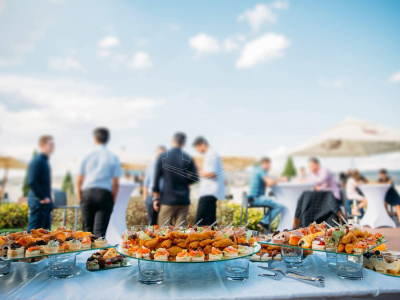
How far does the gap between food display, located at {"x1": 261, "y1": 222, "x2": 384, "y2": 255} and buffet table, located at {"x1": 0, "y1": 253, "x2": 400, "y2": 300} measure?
13 cm

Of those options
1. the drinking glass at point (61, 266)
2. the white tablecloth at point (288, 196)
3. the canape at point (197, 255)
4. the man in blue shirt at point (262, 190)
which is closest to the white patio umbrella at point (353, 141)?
the man in blue shirt at point (262, 190)

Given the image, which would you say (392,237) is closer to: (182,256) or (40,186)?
(182,256)

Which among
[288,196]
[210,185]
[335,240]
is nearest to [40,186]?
[210,185]

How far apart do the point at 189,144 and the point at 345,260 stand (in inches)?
73.5

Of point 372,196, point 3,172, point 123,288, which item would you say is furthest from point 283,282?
point 3,172

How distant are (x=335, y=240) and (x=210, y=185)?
218cm

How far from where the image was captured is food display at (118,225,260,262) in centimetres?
146

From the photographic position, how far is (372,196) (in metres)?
5.07

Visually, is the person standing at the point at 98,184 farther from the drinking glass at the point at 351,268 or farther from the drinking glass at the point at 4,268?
the drinking glass at the point at 351,268

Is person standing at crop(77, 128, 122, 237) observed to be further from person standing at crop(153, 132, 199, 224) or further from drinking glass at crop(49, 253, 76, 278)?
drinking glass at crop(49, 253, 76, 278)

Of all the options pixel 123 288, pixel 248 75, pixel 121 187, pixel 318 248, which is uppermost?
pixel 248 75

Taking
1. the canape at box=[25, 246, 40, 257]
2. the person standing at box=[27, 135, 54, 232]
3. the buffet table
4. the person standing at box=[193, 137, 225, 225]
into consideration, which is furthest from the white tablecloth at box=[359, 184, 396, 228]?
the canape at box=[25, 246, 40, 257]

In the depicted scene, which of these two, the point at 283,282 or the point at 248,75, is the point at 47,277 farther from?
the point at 248,75

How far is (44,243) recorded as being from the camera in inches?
64.2
